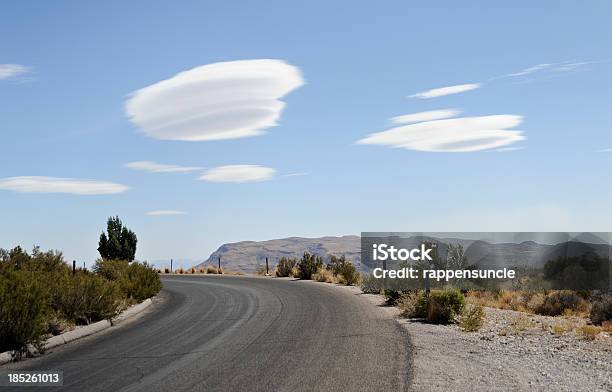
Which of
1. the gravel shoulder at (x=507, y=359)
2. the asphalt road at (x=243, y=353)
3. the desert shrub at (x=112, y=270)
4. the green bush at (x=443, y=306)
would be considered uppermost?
the desert shrub at (x=112, y=270)

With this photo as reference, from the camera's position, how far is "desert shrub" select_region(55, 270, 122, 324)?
1634 centimetres

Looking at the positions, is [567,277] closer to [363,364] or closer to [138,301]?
[138,301]

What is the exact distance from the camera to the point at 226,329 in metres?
15.4

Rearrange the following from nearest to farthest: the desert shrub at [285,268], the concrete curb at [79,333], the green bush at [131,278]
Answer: the concrete curb at [79,333], the green bush at [131,278], the desert shrub at [285,268]

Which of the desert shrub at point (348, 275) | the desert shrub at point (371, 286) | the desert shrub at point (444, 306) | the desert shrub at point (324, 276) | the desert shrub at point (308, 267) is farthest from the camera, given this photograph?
the desert shrub at point (308, 267)

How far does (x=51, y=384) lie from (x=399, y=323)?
9822 millimetres

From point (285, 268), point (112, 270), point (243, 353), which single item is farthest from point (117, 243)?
point (243, 353)

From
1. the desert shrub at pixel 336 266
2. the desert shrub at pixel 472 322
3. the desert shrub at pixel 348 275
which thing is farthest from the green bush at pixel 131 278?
the desert shrub at pixel 336 266

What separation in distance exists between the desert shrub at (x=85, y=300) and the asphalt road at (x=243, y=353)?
A: 85 cm

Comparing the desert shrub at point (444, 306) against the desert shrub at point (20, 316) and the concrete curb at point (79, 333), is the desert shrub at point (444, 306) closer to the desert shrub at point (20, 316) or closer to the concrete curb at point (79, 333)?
the concrete curb at point (79, 333)

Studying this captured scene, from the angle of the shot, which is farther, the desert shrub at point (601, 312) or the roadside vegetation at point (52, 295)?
the desert shrub at point (601, 312)

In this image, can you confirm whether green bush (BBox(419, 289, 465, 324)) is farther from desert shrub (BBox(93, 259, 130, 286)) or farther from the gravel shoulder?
desert shrub (BBox(93, 259, 130, 286))

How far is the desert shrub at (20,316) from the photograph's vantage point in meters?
12.4

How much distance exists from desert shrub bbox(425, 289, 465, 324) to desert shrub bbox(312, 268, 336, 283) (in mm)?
17707
